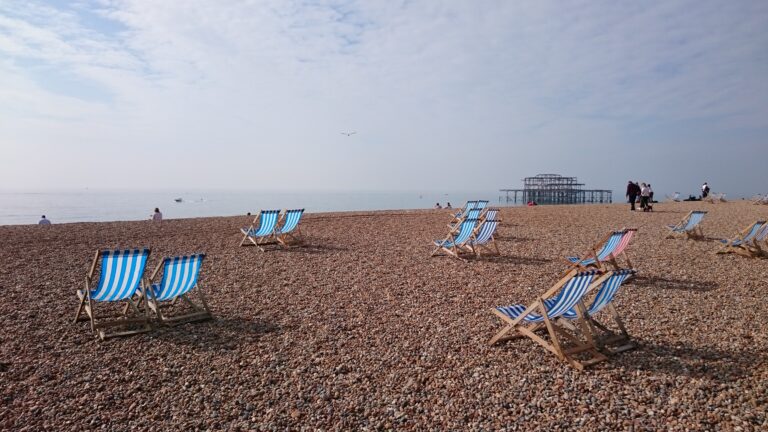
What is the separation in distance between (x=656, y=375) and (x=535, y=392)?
3.26ft

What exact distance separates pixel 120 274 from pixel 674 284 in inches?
263

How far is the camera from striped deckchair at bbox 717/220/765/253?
→ 25.2 ft

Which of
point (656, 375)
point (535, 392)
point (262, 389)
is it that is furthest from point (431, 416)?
point (656, 375)

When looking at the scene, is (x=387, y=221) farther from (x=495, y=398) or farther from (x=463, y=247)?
(x=495, y=398)

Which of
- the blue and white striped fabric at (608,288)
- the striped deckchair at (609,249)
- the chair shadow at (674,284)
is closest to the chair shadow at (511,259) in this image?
the striped deckchair at (609,249)

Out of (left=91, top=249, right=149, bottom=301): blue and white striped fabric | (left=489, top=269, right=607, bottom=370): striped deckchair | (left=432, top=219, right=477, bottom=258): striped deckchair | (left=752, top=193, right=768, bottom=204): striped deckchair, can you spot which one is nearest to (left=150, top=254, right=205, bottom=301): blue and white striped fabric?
(left=91, top=249, right=149, bottom=301): blue and white striped fabric

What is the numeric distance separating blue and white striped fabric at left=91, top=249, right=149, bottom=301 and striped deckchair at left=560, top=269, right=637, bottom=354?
4.11 metres

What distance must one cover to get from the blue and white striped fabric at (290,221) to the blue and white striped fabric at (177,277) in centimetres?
424

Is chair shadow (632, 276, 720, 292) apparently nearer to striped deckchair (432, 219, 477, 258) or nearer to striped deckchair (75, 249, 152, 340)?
striped deckchair (432, 219, 477, 258)

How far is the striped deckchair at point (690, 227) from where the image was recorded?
9219 millimetres

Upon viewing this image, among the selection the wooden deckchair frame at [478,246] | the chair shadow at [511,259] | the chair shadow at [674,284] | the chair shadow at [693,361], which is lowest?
the chair shadow at [693,361]

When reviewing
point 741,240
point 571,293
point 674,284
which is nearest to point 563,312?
point 571,293

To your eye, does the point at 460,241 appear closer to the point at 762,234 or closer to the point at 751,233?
the point at 751,233

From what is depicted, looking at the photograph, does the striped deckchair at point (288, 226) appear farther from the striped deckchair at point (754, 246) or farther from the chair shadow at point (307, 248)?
the striped deckchair at point (754, 246)
